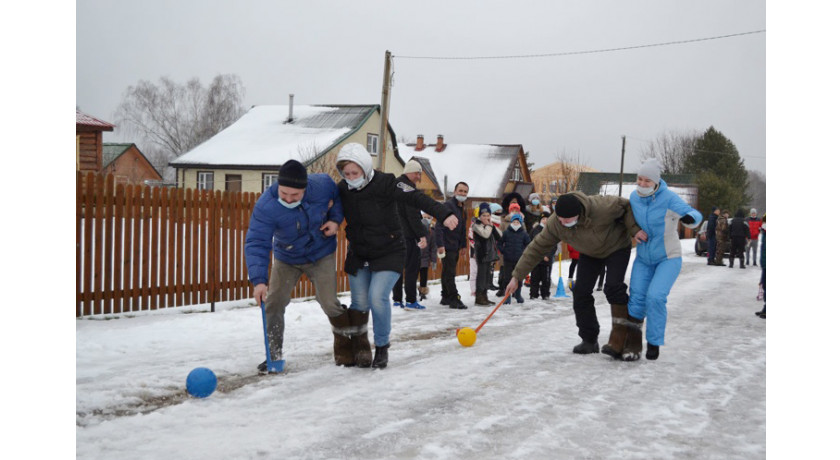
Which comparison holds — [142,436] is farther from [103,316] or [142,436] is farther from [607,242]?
[103,316]

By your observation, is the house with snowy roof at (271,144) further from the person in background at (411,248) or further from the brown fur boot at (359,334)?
the brown fur boot at (359,334)

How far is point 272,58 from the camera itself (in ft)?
18.5

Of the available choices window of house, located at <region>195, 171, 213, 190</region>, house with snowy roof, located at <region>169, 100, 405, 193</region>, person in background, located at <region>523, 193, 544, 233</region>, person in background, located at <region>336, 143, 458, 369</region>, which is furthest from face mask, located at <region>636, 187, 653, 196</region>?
window of house, located at <region>195, 171, 213, 190</region>

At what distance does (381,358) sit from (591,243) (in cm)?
210

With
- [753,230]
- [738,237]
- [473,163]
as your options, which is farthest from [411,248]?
[473,163]

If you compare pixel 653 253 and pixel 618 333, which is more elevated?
pixel 653 253

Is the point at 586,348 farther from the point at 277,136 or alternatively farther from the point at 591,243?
the point at 277,136

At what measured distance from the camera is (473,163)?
51875 millimetres

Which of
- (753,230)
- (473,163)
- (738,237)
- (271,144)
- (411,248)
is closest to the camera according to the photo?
(411,248)

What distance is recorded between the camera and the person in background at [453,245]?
967cm

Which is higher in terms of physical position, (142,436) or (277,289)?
(277,289)

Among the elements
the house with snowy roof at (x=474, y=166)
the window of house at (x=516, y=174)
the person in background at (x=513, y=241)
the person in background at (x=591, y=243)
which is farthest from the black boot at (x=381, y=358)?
the window of house at (x=516, y=174)
